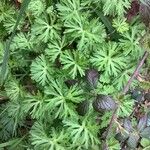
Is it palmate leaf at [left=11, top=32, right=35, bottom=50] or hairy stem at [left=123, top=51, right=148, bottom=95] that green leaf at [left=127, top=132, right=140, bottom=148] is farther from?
palmate leaf at [left=11, top=32, right=35, bottom=50]

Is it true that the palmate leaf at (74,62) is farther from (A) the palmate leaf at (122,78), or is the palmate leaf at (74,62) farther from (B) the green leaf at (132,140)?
(B) the green leaf at (132,140)

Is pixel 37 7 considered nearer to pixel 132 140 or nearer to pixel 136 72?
pixel 136 72

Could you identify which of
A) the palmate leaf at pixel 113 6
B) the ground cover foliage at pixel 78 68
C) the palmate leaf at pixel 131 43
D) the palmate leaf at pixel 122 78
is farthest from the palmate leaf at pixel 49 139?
the palmate leaf at pixel 113 6

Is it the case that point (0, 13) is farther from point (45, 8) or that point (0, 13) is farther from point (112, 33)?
point (112, 33)

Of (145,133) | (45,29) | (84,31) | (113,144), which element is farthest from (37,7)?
(145,133)

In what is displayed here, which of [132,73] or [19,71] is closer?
[132,73]

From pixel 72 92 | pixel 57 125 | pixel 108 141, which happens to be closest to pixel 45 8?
pixel 72 92

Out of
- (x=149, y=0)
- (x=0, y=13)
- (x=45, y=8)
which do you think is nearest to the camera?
(x=149, y=0)

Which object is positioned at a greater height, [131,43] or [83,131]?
[131,43]
